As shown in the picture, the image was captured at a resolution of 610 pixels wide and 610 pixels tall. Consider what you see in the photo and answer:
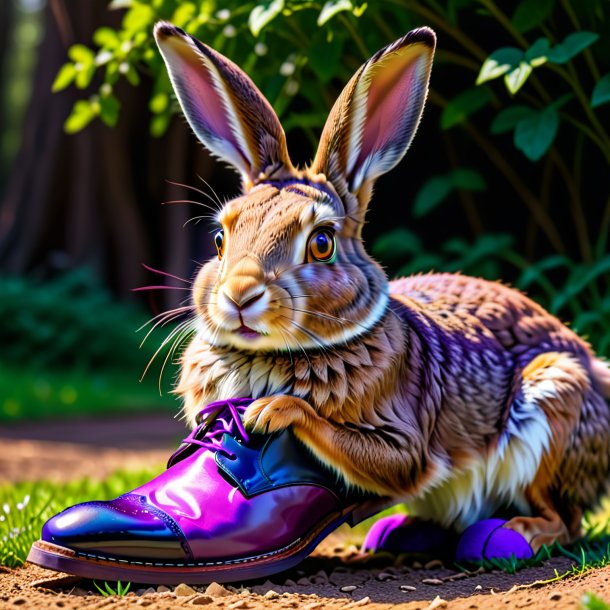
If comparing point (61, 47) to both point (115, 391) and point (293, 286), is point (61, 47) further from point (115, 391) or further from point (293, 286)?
point (293, 286)

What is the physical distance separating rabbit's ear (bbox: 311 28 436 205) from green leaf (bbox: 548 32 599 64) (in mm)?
664

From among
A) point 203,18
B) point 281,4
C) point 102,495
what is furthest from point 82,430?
point 281,4

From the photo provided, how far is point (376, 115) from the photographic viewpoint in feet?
9.05

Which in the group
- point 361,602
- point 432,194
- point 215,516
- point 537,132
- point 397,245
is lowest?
point 361,602

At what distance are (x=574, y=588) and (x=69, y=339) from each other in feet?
27.4

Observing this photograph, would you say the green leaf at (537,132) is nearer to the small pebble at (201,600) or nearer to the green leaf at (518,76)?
the green leaf at (518,76)

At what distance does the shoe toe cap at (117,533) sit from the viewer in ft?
7.52

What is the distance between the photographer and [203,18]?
149 inches

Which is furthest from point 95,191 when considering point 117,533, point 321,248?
point 117,533

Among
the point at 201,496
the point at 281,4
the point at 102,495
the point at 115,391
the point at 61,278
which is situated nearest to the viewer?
the point at 201,496

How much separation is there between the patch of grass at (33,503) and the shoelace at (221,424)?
628mm

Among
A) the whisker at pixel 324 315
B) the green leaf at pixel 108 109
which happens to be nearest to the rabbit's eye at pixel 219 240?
the whisker at pixel 324 315

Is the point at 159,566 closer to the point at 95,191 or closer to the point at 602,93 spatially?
the point at 602,93

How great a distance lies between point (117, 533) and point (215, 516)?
0.83 ft
